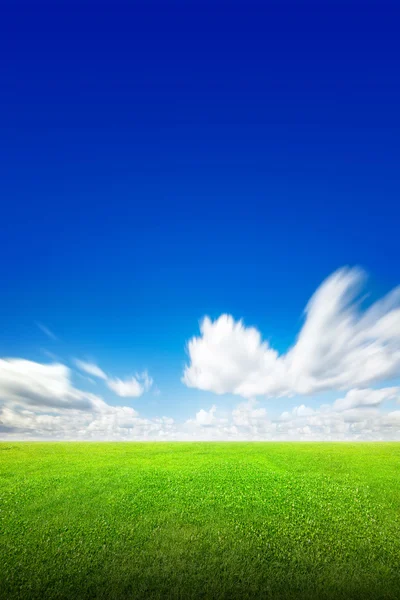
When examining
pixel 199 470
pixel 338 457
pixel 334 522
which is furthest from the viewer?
pixel 338 457

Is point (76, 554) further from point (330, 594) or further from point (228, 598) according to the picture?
point (330, 594)

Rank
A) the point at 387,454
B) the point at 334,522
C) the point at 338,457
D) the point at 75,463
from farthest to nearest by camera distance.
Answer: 1. the point at 387,454
2. the point at 338,457
3. the point at 75,463
4. the point at 334,522

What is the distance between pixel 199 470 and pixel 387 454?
64.0 feet

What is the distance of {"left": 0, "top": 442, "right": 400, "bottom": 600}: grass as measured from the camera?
40.0 feet

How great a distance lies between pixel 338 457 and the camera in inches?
1199

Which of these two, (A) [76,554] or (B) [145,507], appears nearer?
(A) [76,554]

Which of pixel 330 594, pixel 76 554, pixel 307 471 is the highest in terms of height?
pixel 307 471

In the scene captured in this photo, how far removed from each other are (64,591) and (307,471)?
58.8ft

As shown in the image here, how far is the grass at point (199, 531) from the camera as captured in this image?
40.0ft

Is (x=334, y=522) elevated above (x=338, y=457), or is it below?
below

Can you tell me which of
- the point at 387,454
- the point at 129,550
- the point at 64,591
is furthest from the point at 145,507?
the point at 387,454

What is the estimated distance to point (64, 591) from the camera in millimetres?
11742

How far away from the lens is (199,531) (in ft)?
50.8

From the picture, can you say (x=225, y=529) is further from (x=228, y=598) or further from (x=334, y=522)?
A: (x=334, y=522)
